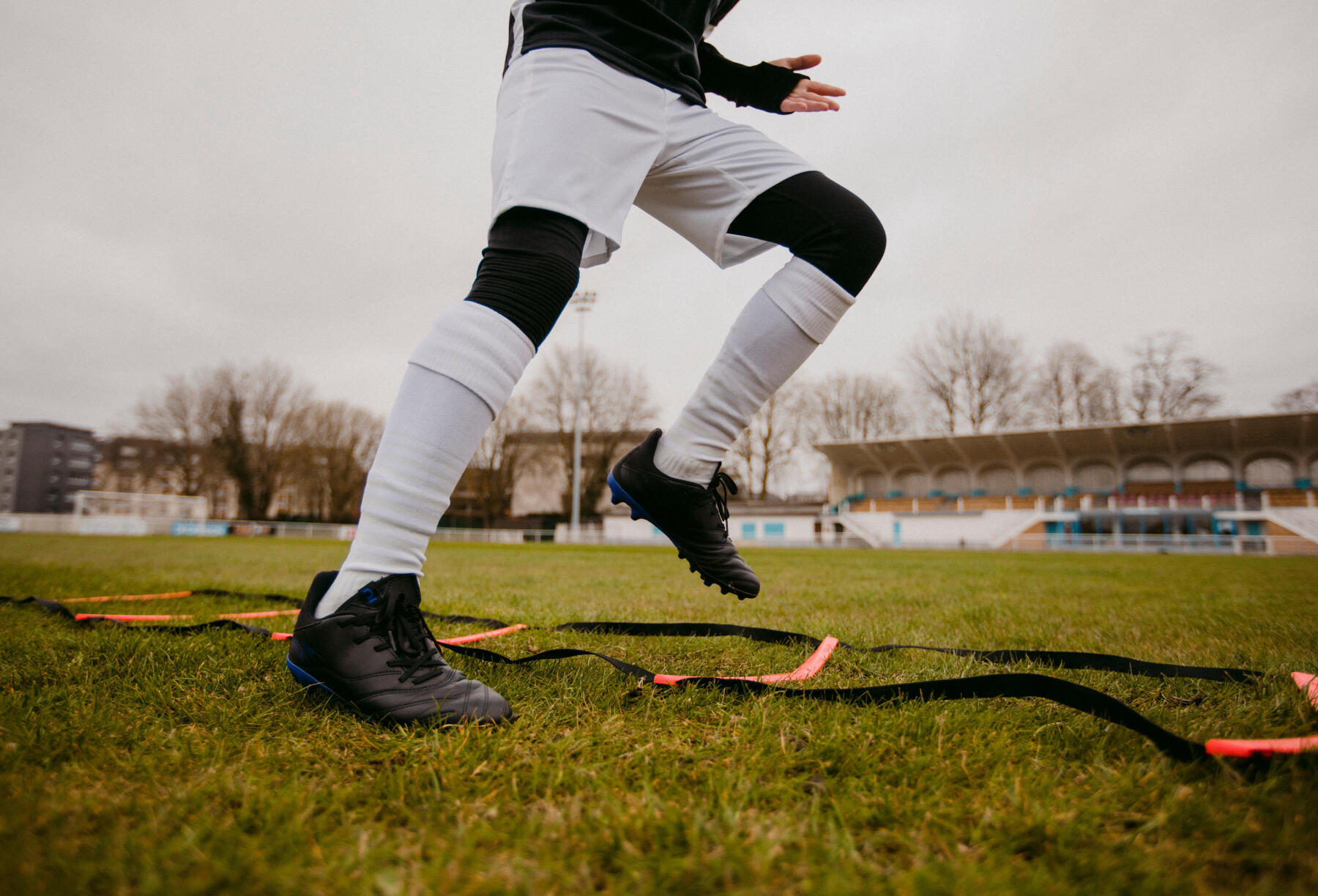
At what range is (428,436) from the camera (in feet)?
3.92

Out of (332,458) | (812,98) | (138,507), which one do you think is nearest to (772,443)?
(332,458)

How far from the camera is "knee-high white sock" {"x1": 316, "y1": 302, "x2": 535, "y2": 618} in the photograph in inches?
46.7

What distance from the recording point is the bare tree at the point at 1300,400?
1339 inches

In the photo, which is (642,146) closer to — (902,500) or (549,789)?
(549,789)

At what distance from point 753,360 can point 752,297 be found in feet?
0.54

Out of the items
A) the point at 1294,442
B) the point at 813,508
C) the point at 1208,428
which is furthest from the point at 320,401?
the point at 1294,442

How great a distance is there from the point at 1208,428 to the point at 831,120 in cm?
4203

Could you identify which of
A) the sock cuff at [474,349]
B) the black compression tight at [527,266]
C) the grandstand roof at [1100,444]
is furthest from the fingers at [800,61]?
the grandstand roof at [1100,444]

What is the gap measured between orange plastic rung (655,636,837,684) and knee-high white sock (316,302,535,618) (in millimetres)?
602

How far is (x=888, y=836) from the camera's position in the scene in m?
0.75

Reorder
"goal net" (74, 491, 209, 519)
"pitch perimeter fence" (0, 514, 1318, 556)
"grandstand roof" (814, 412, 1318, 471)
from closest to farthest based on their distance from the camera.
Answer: "pitch perimeter fence" (0, 514, 1318, 556) → "grandstand roof" (814, 412, 1318, 471) → "goal net" (74, 491, 209, 519)

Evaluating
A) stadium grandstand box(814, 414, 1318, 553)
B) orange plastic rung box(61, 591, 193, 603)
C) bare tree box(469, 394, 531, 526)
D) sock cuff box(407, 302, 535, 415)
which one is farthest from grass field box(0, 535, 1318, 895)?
bare tree box(469, 394, 531, 526)

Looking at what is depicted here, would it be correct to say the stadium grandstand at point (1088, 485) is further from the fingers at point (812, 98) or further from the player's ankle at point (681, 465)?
the player's ankle at point (681, 465)

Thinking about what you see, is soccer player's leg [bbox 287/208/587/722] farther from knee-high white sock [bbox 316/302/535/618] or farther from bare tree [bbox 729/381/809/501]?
bare tree [bbox 729/381/809/501]
